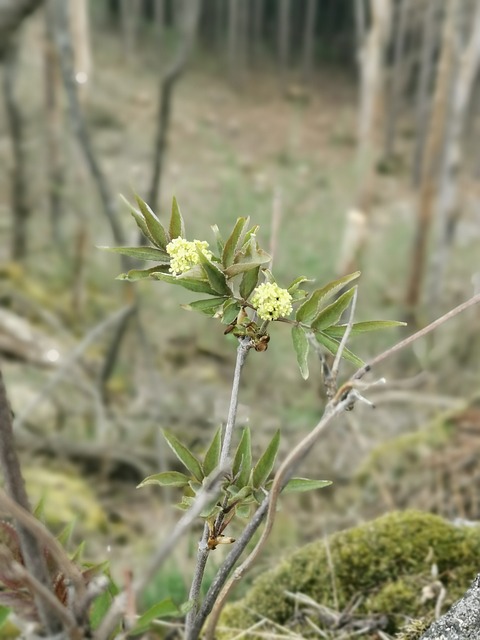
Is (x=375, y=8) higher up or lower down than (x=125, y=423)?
higher up

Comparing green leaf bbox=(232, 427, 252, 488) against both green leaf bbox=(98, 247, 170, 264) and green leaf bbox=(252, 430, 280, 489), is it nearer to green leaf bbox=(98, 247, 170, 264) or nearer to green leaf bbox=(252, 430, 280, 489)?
green leaf bbox=(252, 430, 280, 489)

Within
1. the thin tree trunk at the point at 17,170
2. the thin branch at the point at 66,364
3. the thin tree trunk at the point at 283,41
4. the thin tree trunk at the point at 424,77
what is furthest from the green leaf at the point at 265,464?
the thin tree trunk at the point at 283,41

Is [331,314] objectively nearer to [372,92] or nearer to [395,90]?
[372,92]

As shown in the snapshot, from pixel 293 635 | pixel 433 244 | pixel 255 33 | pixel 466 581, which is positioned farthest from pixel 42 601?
pixel 255 33

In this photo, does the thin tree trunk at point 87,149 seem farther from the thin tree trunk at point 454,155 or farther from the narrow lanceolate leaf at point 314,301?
the thin tree trunk at point 454,155

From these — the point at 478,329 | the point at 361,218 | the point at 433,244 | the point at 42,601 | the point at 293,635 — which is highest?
the point at 42,601

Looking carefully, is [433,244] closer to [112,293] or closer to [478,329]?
[478,329]

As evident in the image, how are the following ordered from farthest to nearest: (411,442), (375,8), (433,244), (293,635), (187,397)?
(433,244) < (375,8) < (187,397) < (411,442) < (293,635)
